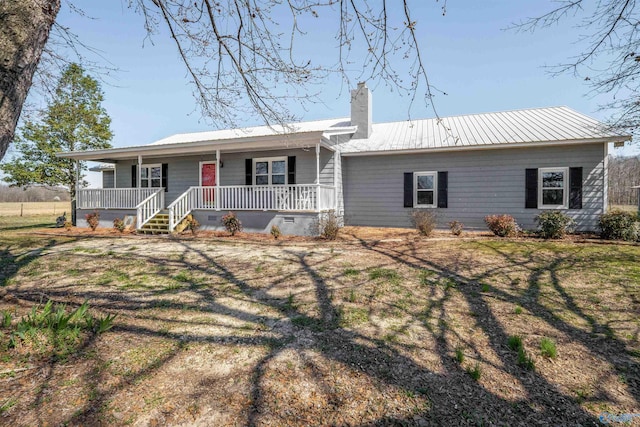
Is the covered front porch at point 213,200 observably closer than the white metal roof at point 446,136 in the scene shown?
No

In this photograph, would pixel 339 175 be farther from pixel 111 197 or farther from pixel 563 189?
pixel 111 197

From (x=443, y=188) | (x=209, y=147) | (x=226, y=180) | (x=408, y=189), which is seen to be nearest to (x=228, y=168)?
(x=226, y=180)

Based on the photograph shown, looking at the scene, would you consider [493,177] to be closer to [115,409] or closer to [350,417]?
[350,417]

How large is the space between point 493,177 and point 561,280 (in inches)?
259

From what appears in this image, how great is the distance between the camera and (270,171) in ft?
44.4

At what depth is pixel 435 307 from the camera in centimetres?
450

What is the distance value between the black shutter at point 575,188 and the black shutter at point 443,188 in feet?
12.2

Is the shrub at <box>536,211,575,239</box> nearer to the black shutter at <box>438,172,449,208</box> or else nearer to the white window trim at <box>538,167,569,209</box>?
the white window trim at <box>538,167,569,209</box>

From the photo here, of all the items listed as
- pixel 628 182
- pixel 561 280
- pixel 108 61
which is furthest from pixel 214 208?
pixel 628 182

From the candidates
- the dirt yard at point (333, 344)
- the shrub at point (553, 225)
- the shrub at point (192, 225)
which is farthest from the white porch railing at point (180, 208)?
the shrub at point (553, 225)

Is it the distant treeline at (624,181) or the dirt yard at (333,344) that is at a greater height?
the distant treeline at (624,181)

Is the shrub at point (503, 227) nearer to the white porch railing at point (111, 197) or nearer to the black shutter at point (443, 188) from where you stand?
the black shutter at point (443, 188)

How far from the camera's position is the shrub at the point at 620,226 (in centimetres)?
867

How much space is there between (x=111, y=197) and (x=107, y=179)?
573 cm
